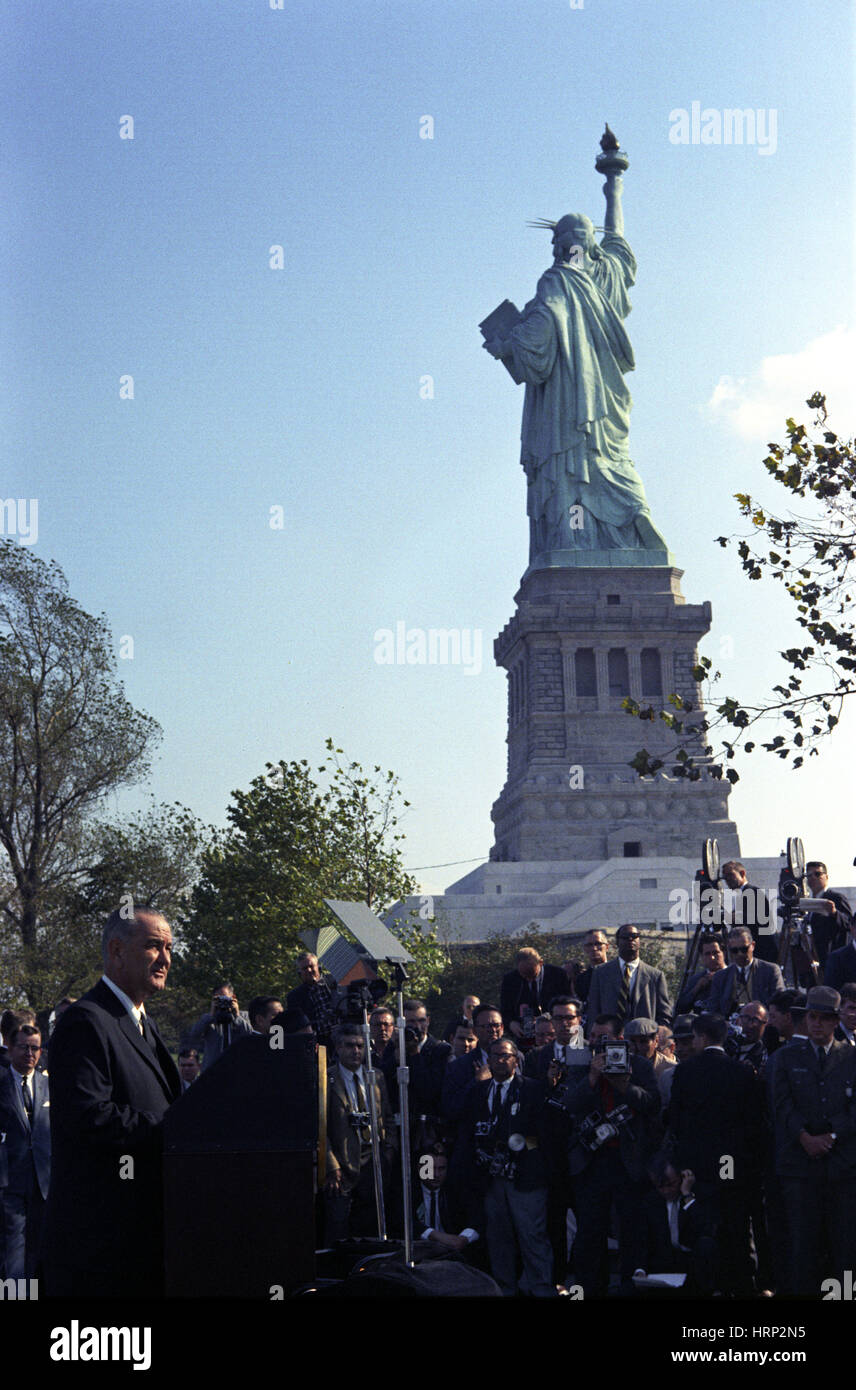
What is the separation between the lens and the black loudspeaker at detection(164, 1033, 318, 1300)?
18.1ft

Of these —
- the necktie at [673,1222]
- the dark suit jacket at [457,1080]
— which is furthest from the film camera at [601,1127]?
the dark suit jacket at [457,1080]

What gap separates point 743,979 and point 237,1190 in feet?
29.2

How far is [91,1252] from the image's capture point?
5.52 meters

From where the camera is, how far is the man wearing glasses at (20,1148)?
1223 cm

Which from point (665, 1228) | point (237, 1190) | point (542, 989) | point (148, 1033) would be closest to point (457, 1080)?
point (665, 1228)

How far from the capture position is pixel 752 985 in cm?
1367

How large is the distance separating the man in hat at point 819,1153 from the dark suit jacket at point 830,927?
4.64m

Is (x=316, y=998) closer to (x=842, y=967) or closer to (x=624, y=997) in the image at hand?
(x=624, y=997)

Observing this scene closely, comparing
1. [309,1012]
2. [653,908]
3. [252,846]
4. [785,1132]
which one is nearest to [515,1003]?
[309,1012]

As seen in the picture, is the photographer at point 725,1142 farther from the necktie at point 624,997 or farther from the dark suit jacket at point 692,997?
the necktie at point 624,997

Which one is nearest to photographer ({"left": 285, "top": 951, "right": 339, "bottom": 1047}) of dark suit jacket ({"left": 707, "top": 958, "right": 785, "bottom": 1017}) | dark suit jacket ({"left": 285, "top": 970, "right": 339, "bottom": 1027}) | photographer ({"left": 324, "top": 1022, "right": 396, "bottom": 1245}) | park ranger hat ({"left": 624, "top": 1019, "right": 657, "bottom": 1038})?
dark suit jacket ({"left": 285, "top": 970, "right": 339, "bottom": 1027})

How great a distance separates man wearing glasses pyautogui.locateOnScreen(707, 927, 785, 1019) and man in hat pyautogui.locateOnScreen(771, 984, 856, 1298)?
8.14ft
